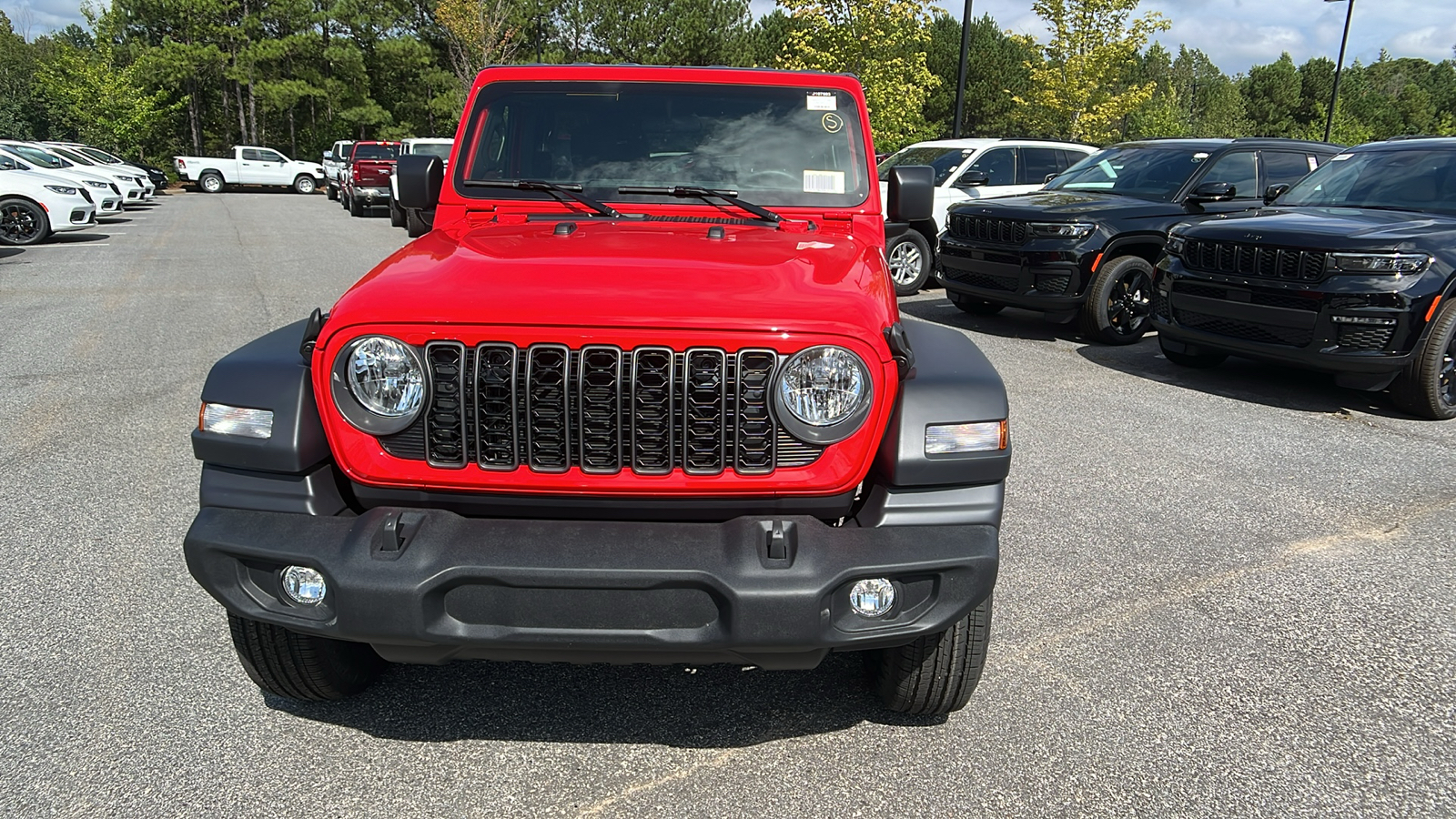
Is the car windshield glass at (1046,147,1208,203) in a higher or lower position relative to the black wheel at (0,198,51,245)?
higher

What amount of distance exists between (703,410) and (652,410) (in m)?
0.13

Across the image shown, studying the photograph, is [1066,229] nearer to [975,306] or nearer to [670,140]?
[975,306]

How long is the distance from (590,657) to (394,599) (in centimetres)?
48

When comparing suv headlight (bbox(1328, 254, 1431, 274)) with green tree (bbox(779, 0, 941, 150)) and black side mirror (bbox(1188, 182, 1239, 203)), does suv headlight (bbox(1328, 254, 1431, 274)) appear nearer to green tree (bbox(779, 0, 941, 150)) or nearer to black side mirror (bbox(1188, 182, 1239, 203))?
black side mirror (bbox(1188, 182, 1239, 203))

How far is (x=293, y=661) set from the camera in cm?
289

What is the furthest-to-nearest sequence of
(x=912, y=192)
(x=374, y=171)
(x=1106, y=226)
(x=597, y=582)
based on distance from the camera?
(x=374, y=171) < (x=1106, y=226) < (x=912, y=192) < (x=597, y=582)

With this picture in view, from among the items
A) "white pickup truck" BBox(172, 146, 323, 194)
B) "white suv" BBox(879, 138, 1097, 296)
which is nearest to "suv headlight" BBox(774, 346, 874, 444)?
"white suv" BBox(879, 138, 1097, 296)

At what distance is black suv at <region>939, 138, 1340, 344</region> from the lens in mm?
9148

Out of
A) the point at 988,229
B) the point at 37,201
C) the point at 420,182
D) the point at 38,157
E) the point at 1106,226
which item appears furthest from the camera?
the point at 38,157

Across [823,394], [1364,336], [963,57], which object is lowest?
[1364,336]

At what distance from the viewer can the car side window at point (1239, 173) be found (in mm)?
9812

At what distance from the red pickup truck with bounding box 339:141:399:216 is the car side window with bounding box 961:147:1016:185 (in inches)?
673

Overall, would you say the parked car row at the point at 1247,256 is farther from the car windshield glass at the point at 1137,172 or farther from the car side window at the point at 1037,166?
the car side window at the point at 1037,166

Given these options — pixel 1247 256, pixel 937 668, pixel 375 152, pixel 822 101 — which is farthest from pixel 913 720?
pixel 375 152
